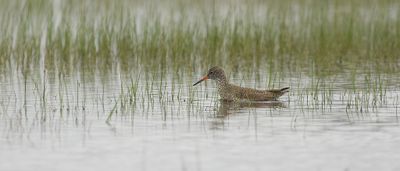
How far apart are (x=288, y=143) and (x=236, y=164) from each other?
96cm

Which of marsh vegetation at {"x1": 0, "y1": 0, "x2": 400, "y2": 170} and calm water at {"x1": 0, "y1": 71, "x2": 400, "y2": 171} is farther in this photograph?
marsh vegetation at {"x1": 0, "y1": 0, "x2": 400, "y2": 170}

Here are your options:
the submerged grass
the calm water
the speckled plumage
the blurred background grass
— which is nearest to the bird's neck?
the speckled plumage

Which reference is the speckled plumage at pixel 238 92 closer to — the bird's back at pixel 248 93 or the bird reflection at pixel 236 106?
the bird's back at pixel 248 93

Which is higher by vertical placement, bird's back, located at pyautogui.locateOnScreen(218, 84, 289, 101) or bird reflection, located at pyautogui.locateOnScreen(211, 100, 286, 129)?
bird's back, located at pyautogui.locateOnScreen(218, 84, 289, 101)

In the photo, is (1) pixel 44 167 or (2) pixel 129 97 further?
(2) pixel 129 97

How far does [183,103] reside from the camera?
413 inches

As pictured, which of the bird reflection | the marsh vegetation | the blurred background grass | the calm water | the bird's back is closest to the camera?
the calm water

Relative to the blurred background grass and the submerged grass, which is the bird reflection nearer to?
the submerged grass

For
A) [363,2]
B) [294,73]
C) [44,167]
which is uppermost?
[363,2]

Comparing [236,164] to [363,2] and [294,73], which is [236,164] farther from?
[363,2]

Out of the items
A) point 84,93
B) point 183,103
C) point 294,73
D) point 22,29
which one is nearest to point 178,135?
point 183,103

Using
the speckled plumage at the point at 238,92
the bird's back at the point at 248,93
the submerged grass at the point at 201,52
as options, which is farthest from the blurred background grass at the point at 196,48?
the bird's back at the point at 248,93

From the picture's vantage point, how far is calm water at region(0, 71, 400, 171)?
7.23 m

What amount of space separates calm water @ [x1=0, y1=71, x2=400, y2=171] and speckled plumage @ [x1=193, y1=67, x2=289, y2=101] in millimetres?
152
